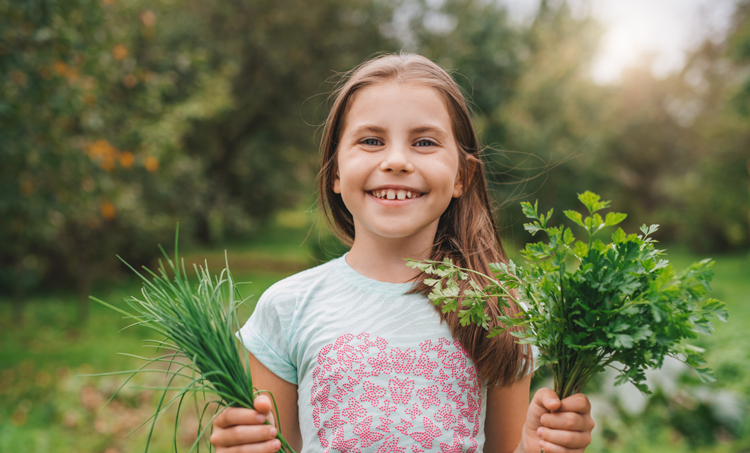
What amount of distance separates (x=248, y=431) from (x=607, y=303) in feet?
2.97

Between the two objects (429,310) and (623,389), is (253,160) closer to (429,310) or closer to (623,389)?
(623,389)

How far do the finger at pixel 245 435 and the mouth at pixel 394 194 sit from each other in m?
0.71

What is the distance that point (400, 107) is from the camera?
1.51m

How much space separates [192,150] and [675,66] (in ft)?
71.7

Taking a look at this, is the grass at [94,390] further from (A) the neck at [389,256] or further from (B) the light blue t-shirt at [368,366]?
(A) the neck at [389,256]

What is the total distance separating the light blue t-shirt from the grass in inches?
10.6

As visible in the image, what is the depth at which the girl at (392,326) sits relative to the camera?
1438mm

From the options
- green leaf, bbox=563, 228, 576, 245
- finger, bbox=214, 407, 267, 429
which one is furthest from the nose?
finger, bbox=214, 407, 267, 429

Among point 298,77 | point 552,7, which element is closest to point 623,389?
point 298,77

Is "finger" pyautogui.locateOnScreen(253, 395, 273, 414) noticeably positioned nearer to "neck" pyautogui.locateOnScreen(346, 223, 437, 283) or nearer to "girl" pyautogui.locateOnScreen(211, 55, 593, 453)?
"girl" pyautogui.locateOnScreen(211, 55, 593, 453)

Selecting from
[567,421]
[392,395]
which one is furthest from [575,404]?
[392,395]

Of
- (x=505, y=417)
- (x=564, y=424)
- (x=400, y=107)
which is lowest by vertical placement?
(x=505, y=417)

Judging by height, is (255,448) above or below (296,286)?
below

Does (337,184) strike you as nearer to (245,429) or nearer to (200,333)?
(200,333)
